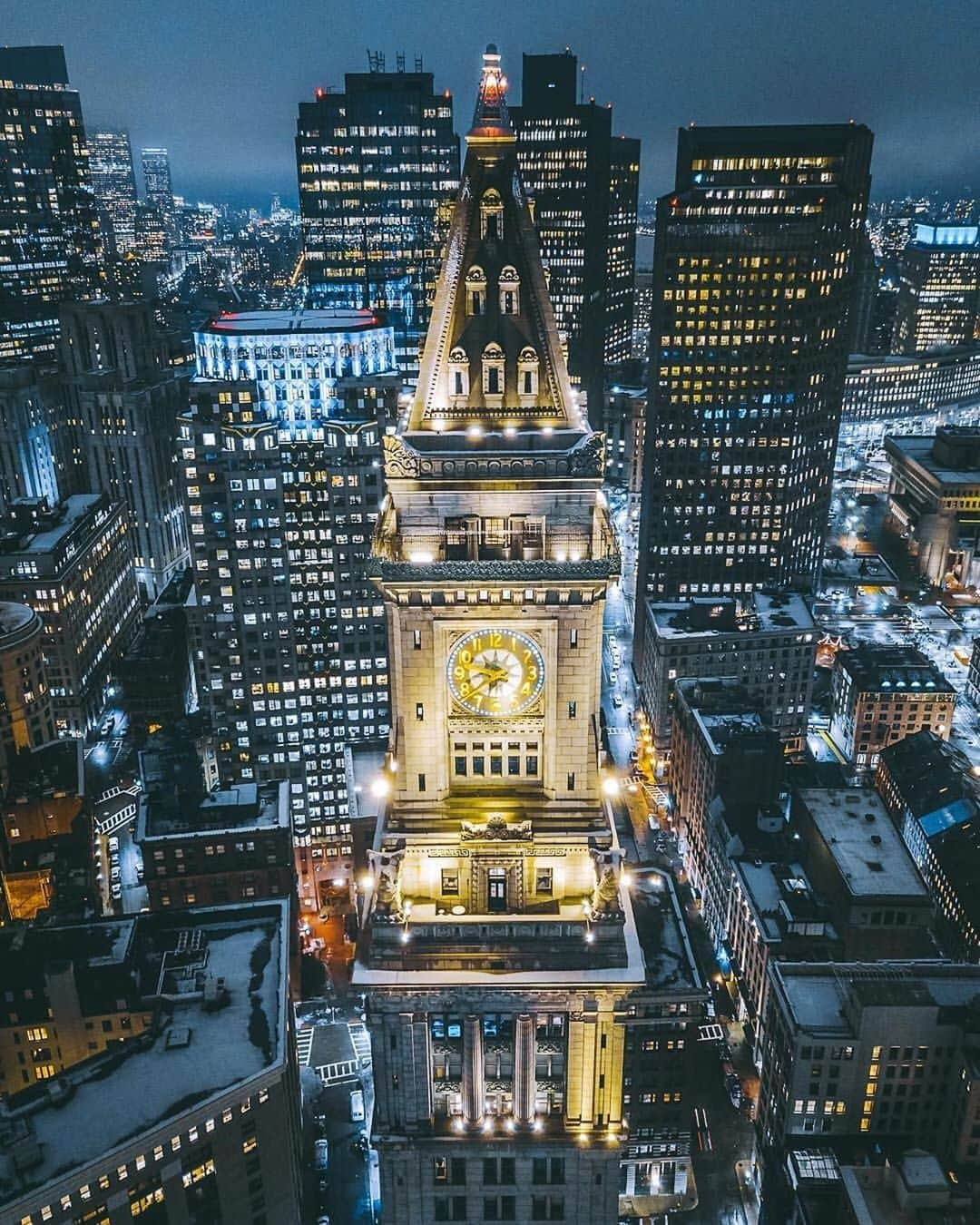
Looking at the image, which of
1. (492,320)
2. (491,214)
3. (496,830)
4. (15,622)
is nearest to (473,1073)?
(496,830)

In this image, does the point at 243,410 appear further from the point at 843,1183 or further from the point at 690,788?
the point at 843,1183

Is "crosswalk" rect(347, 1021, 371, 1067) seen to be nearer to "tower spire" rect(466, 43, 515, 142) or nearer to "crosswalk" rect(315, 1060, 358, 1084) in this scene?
"crosswalk" rect(315, 1060, 358, 1084)

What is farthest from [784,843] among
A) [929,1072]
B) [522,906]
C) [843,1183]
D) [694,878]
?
[522,906]

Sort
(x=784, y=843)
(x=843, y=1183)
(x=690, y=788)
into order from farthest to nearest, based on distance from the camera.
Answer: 1. (x=690, y=788)
2. (x=784, y=843)
3. (x=843, y=1183)

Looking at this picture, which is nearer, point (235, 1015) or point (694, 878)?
point (235, 1015)

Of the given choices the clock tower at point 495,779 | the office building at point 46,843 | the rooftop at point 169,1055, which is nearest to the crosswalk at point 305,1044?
the rooftop at point 169,1055

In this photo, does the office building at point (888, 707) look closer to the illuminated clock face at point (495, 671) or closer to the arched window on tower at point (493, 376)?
the illuminated clock face at point (495, 671)
